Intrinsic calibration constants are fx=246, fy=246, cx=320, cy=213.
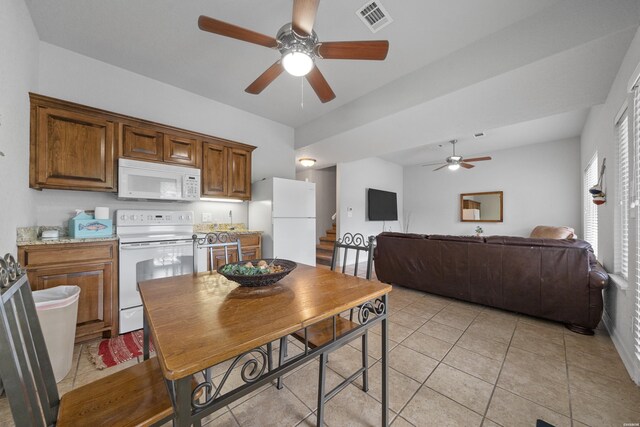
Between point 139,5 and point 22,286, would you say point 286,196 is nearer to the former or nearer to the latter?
point 139,5

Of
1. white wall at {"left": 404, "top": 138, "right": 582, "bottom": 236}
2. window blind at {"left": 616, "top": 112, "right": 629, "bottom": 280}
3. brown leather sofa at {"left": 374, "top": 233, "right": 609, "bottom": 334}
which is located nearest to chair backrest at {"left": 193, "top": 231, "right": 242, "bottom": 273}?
brown leather sofa at {"left": 374, "top": 233, "right": 609, "bottom": 334}

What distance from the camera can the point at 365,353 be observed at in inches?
60.8

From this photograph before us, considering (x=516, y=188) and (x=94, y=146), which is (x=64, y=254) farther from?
(x=516, y=188)

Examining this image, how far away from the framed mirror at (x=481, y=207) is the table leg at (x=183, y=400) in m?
6.96

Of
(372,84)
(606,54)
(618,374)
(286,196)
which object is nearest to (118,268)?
(286,196)

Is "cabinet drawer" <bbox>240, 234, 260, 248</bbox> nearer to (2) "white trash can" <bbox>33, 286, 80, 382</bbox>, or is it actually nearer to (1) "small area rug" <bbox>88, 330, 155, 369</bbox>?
(1) "small area rug" <bbox>88, 330, 155, 369</bbox>

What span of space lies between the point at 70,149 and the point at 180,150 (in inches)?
36.7

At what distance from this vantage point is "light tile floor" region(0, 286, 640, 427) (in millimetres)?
1398

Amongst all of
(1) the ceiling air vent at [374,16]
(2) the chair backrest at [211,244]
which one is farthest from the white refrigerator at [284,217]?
(1) the ceiling air vent at [374,16]

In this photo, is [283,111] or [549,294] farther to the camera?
[283,111]

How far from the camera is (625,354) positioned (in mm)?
1855

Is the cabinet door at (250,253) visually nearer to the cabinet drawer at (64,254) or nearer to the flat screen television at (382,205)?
the cabinet drawer at (64,254)

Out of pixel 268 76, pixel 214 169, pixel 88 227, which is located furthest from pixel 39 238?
pixel 268 76

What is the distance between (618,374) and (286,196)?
137 inches
